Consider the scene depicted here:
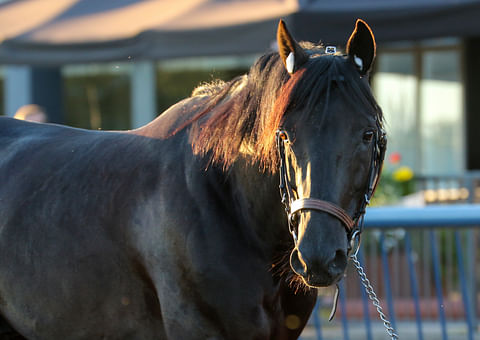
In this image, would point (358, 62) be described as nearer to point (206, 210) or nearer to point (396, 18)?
point (206, 210)

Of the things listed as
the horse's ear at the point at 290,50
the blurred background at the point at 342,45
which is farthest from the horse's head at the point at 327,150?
the blurred background at the point at 342,45

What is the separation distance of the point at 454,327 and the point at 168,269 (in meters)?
4.18

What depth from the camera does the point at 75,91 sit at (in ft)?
37.6

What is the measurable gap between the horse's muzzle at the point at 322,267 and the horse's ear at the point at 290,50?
592mm

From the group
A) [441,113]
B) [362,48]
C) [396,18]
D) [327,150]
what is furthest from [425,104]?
[327,150]

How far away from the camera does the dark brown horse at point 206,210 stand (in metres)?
2.19

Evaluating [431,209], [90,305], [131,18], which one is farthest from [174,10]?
[90,305]

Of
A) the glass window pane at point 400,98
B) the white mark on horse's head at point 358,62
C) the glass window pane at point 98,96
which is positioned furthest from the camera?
the glass window pane at point 98,96

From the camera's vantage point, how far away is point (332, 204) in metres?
2.11

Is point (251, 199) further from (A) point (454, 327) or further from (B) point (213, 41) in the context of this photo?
(A) point (454, 327)

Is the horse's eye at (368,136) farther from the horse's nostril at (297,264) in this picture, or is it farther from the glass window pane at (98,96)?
the glass window pane at (98,96)

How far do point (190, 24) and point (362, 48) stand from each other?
3.26 meters

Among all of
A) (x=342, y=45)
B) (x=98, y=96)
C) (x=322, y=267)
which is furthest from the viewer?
(x=98, y=96)

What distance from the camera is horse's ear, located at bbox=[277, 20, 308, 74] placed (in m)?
2.29
